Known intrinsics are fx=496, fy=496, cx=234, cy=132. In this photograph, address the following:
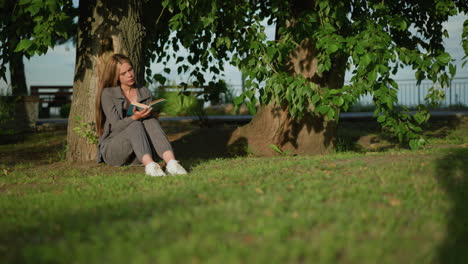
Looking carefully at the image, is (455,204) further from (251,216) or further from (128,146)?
(128,146)

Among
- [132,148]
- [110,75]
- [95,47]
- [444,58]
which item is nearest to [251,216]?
[132,148]

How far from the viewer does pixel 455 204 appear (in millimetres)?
3912

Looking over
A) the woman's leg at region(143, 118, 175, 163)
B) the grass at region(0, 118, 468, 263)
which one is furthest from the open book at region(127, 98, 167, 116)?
the grass at region(0, 118, 468, 263)

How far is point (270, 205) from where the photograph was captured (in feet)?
12.5

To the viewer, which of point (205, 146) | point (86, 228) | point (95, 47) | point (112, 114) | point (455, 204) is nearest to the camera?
point (86, 228)

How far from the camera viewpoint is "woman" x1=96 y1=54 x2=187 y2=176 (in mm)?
5883

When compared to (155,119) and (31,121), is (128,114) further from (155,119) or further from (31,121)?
(31,121)

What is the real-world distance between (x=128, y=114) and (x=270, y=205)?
3.00m

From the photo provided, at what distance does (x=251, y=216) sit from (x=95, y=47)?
4.91 metres

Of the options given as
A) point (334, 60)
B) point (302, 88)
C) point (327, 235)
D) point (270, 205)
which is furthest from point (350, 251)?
point (334, 60)

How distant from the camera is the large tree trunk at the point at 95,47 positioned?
7422mm

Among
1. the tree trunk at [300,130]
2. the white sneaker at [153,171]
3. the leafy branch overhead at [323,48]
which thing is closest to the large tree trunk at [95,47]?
the leafy branch overhead at [323,48]

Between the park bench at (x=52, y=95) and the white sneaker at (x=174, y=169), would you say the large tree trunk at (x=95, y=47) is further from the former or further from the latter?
the park bench at (x=52, y=95)

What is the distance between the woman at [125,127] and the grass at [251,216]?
32 cm
